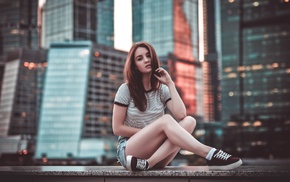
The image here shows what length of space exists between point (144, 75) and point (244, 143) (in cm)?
7700

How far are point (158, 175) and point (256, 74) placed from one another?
83857 millimetres

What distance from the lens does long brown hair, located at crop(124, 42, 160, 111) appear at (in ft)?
13.9

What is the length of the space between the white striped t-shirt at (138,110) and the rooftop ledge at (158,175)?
2.03ft

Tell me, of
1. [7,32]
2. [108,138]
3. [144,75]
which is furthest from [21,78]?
[144,75]

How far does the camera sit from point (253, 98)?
8425 cm

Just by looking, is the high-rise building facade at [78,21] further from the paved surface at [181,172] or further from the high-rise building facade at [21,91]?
the paved surface at [181,172]

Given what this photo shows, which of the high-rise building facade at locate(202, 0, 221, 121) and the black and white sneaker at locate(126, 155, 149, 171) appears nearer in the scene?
the black and white sneaker at locate(126, 155, 149, 171)

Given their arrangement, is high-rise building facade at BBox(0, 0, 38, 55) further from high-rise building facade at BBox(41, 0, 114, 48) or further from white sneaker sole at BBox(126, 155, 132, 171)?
white sneaker sole at BBox(126, 155, 132, 171)

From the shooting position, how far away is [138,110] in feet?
14.1

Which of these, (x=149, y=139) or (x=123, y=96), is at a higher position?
(x=123, y=96)

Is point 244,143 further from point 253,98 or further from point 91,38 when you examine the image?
point 91,38

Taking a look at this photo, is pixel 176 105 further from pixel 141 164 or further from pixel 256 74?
pixel 256 74

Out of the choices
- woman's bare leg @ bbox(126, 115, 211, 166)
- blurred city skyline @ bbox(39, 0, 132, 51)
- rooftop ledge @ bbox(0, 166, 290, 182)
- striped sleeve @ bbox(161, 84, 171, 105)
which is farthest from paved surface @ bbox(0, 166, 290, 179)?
blurred city skyline @ bbox(39, 0, 132, 51)

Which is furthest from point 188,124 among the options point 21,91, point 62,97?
point 21,91
